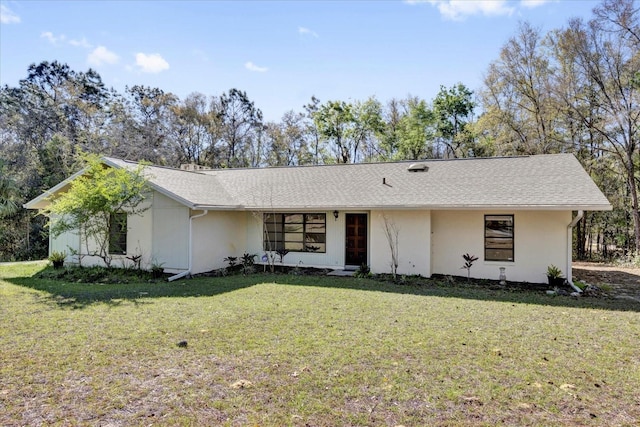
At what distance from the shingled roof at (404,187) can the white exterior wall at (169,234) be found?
0.56 meters

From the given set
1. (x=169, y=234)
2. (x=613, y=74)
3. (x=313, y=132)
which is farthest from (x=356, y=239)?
(x=313, y=132)

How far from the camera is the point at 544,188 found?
421 inches

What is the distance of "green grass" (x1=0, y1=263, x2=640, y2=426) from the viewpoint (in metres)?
3.36

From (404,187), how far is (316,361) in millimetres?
8639

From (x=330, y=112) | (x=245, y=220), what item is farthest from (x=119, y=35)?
(x=330, y=112)

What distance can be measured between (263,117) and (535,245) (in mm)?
26780

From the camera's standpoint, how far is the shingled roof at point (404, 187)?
10312mm

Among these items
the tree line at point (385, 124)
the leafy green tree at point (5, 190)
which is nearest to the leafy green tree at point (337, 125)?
the tree line at point (385, 124)

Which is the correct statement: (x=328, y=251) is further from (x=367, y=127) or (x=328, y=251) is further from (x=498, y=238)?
(x=367, y=127)

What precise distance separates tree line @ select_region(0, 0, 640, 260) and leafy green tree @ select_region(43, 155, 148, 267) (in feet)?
17.1

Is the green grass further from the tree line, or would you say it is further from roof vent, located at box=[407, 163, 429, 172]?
the tree line

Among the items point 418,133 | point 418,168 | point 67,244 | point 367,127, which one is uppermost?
point 367,127

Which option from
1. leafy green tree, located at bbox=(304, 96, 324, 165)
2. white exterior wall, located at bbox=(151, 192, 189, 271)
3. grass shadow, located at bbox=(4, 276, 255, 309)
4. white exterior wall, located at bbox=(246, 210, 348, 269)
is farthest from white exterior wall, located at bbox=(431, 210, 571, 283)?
leafy green tree, located at bbox=(304, 96, 324, 165)

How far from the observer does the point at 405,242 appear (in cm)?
1134
